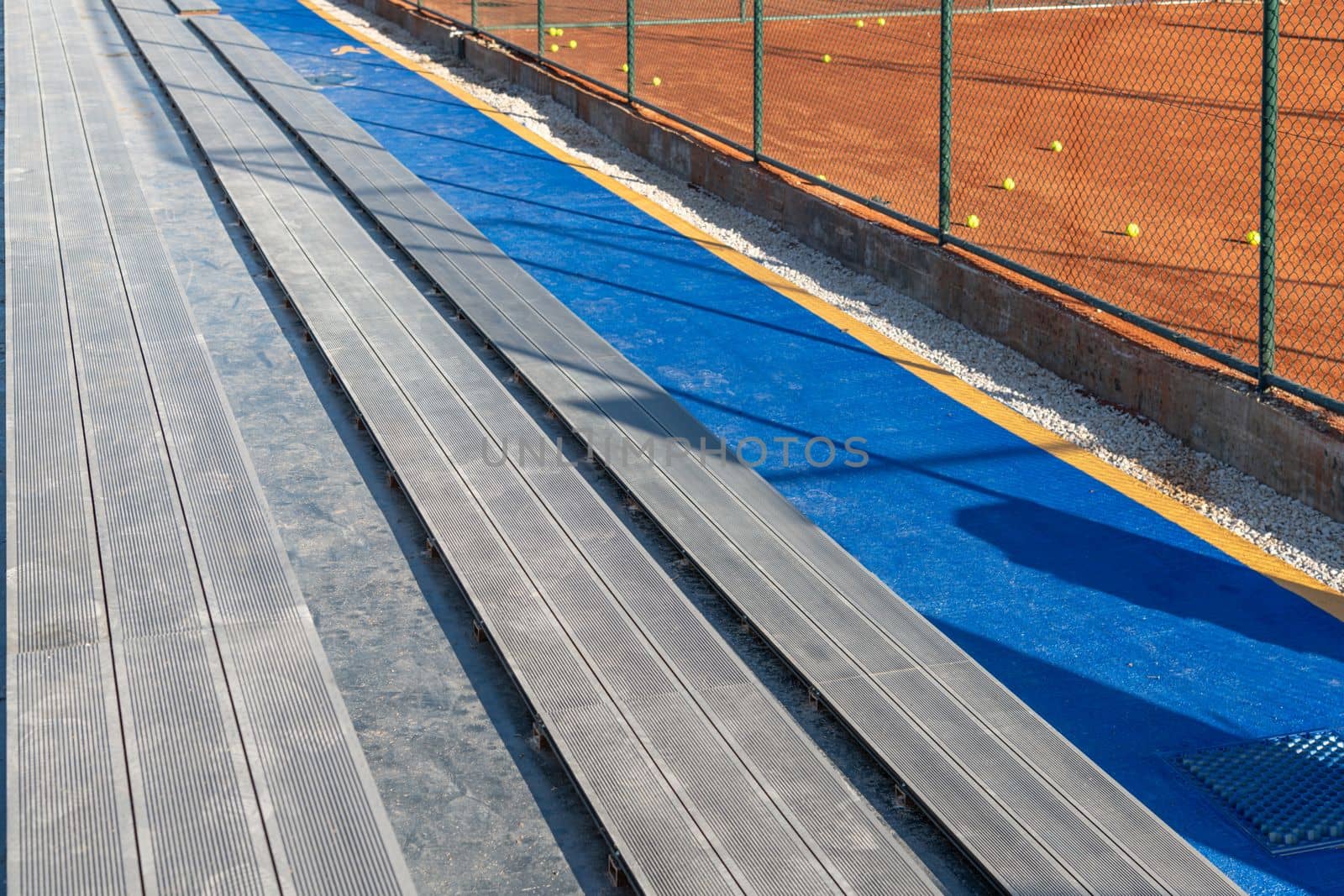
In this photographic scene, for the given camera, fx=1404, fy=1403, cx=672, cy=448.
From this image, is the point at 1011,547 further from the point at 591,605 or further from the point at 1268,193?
the point at 1268,193

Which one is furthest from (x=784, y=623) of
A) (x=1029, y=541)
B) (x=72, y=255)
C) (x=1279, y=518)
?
(x=72, y=255)

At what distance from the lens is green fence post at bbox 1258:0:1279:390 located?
6992 mm

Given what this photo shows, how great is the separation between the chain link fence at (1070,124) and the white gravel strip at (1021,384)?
1.73ft

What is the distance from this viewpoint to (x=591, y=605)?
5.88 metres

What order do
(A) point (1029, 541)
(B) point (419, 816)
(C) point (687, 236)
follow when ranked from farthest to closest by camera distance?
(C) point (687, 236) → (A) point (1029, 541) → (B) point (419, 816)

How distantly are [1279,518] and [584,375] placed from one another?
3.85 m

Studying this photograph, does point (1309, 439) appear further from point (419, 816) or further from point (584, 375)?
point (419, 816)

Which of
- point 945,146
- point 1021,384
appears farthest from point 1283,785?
point 945,146

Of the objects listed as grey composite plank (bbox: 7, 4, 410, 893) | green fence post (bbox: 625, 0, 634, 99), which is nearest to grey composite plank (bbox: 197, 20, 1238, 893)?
grey composite plank (bbox: 7, 4, 410, 893)

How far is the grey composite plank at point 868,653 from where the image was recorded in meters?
4.46

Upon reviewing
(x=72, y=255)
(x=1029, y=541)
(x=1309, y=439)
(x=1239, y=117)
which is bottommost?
(x=1029, y=541)

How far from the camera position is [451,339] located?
881 cm

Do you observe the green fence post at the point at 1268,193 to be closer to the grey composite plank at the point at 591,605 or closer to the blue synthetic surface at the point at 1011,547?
the blue synthetic surface at the point at 1011,547

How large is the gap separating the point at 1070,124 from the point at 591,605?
36.3 feet
